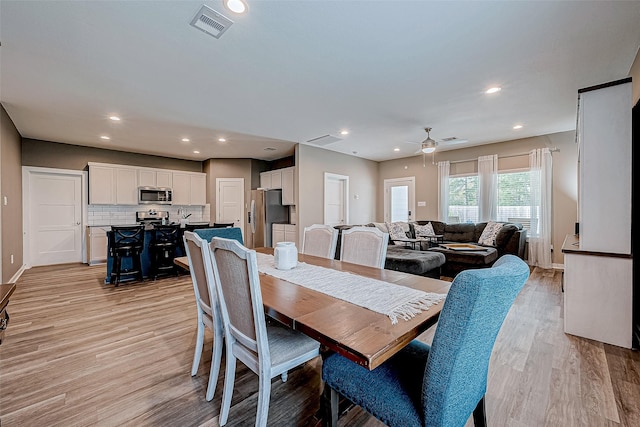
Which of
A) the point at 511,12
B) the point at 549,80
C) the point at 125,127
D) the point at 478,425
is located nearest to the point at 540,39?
the point at 511,12

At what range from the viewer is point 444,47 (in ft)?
7.81

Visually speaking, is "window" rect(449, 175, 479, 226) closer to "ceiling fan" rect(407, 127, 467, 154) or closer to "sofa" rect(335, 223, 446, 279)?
"ceiling fan" rect(407, 127, 467, 154)

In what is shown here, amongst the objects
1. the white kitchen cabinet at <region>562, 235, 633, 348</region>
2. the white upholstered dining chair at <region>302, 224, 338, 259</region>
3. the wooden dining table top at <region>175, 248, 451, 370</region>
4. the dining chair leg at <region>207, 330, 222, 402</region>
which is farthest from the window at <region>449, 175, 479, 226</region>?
the dining chair leg at <region>207, 330, 222, 402</region>

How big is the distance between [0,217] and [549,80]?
698 centimetres

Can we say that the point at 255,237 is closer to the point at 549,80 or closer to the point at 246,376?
the point at 246,376

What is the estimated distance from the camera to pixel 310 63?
264cm

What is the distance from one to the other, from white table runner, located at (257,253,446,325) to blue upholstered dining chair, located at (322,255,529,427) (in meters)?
0.25

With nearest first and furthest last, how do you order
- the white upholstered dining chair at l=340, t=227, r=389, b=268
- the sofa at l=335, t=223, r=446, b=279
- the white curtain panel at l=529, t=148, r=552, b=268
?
the white upholstered dining chair at l=340, t=227, r=389, b=268
the sofa at l=335, t=223, r=446, b=279
the white curtain panel at l=529, t=148, r=552, b=268

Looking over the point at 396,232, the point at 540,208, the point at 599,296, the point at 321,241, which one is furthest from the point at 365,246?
the point at 540,208

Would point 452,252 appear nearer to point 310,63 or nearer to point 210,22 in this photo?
point 310,63

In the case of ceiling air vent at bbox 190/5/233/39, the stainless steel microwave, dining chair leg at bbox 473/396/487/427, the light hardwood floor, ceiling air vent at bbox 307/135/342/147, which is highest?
ceiling air vent at bbox 307/135/342/147

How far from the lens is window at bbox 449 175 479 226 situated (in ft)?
20.6

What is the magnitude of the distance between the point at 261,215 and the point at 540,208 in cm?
596

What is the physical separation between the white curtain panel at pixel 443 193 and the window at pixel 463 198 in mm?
100
